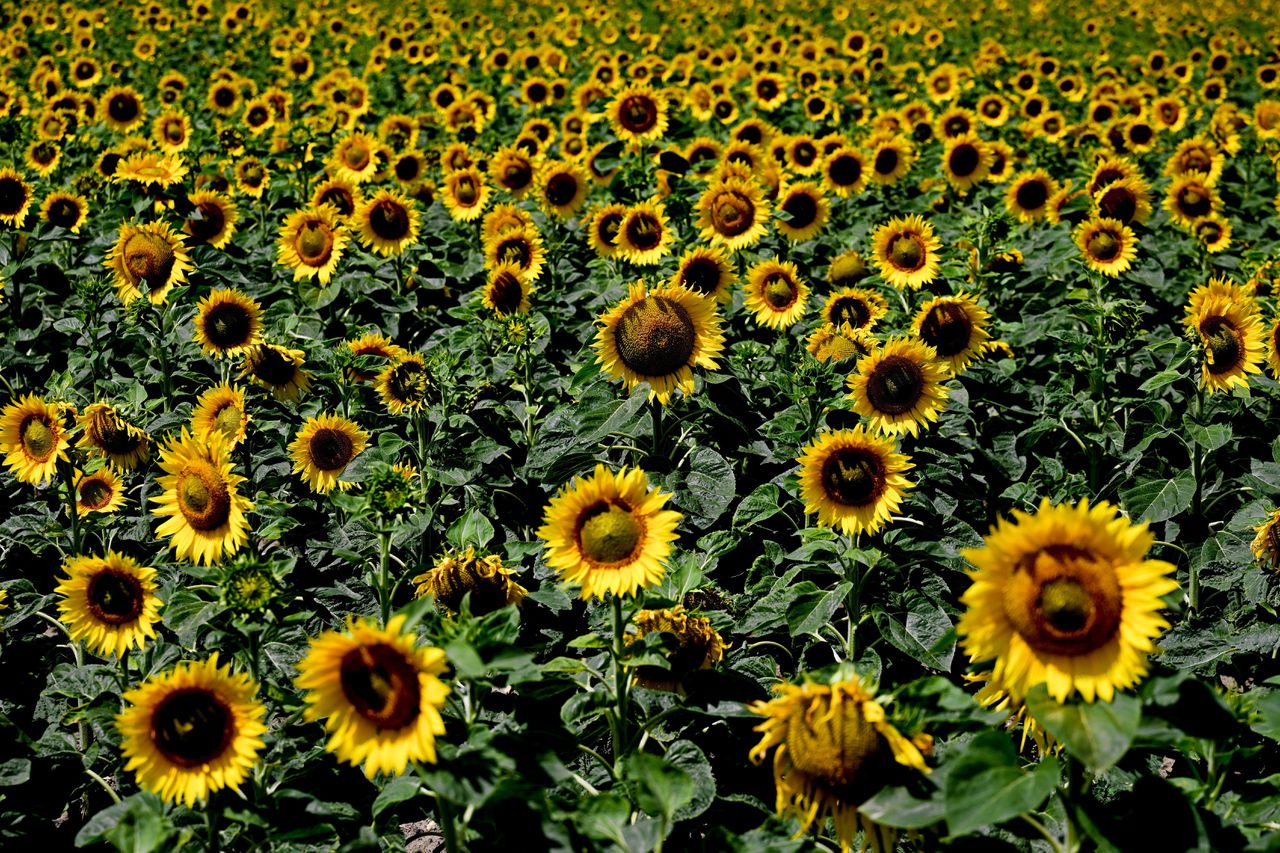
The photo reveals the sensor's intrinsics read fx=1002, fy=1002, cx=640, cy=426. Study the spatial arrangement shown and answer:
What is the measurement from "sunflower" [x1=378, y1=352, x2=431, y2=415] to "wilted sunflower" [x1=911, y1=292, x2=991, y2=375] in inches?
81.3

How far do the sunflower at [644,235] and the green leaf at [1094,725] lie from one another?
11.1 feet

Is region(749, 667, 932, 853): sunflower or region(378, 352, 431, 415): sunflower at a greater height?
region(749, 667, 932, 853): sunflower

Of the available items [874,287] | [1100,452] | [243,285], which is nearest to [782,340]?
[874,287]

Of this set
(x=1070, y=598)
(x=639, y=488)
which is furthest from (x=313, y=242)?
(x=1070, y=598)

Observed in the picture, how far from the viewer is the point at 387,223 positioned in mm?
5445

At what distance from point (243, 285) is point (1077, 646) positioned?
197 inches

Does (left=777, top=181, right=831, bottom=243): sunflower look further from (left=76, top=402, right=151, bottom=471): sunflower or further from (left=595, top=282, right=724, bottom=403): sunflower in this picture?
(left=76, top=402, right=151, bottom=471): sunflower

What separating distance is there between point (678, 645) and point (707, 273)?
209cm

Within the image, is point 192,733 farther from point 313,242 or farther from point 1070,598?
point 313,242

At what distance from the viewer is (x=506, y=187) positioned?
21.1ft

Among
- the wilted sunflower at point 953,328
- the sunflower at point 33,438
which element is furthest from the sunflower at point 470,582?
the wilted sunflower at point 953,328

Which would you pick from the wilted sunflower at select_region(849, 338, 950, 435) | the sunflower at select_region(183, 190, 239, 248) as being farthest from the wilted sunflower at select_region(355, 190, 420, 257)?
the wilted sunflower at select_region(849, 338, 950, 435)

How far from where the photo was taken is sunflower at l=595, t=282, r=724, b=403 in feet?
12.1

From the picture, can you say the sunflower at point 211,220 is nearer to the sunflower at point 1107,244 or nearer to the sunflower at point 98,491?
the sunflower at point 98,491
